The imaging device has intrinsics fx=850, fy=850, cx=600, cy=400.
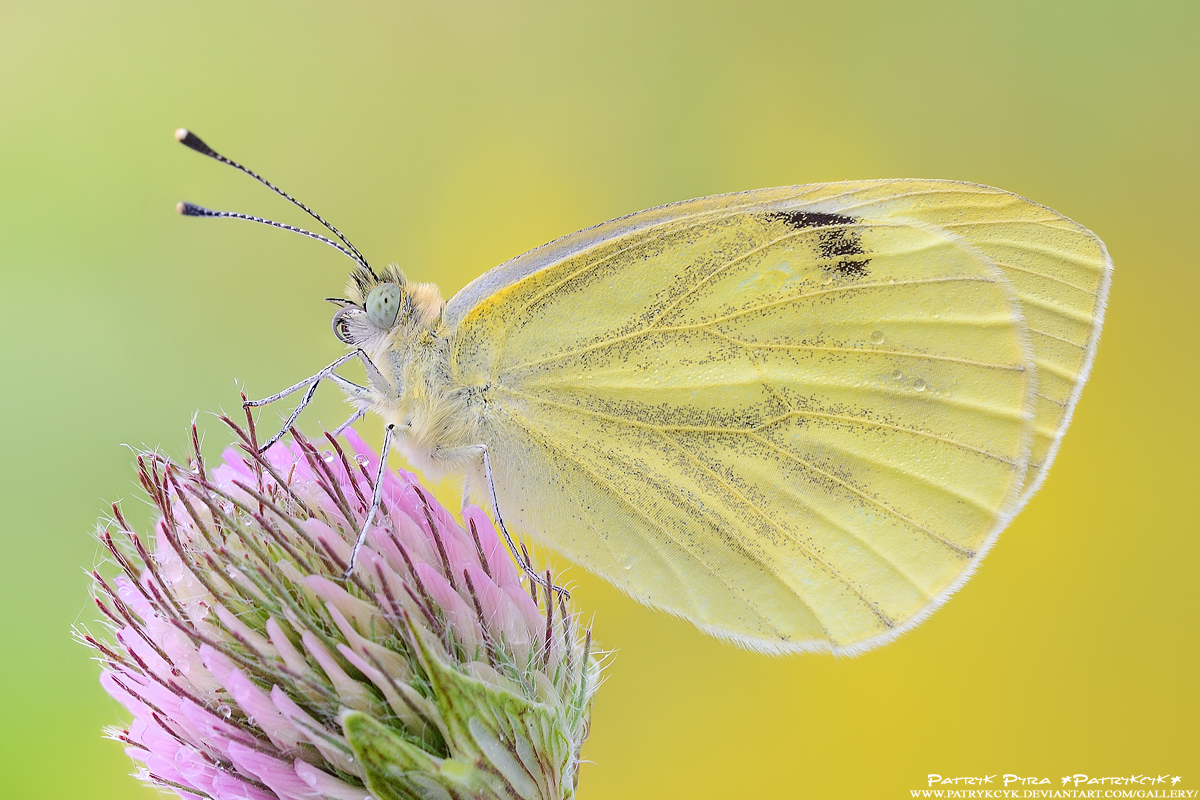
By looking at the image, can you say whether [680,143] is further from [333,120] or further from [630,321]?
[630,321]

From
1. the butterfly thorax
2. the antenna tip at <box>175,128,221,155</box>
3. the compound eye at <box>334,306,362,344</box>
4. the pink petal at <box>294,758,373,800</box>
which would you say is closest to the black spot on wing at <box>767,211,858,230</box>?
the butterfly thorax

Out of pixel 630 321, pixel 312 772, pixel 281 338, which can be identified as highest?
pixel 281 338

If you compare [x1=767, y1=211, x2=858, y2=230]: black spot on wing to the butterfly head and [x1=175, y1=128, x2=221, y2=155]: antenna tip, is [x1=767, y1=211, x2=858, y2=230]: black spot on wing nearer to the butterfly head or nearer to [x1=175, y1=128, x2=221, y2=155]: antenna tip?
the butterfly head

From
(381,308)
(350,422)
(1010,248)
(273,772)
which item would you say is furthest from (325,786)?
(1010,248)

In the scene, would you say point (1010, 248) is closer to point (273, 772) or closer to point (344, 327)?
point (344, 327)

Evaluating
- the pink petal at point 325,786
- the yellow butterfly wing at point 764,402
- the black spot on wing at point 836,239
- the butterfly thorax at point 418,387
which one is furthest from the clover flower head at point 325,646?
the black spot on wing at point 836,239

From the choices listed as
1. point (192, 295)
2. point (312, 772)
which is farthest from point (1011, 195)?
point (192, 295)
